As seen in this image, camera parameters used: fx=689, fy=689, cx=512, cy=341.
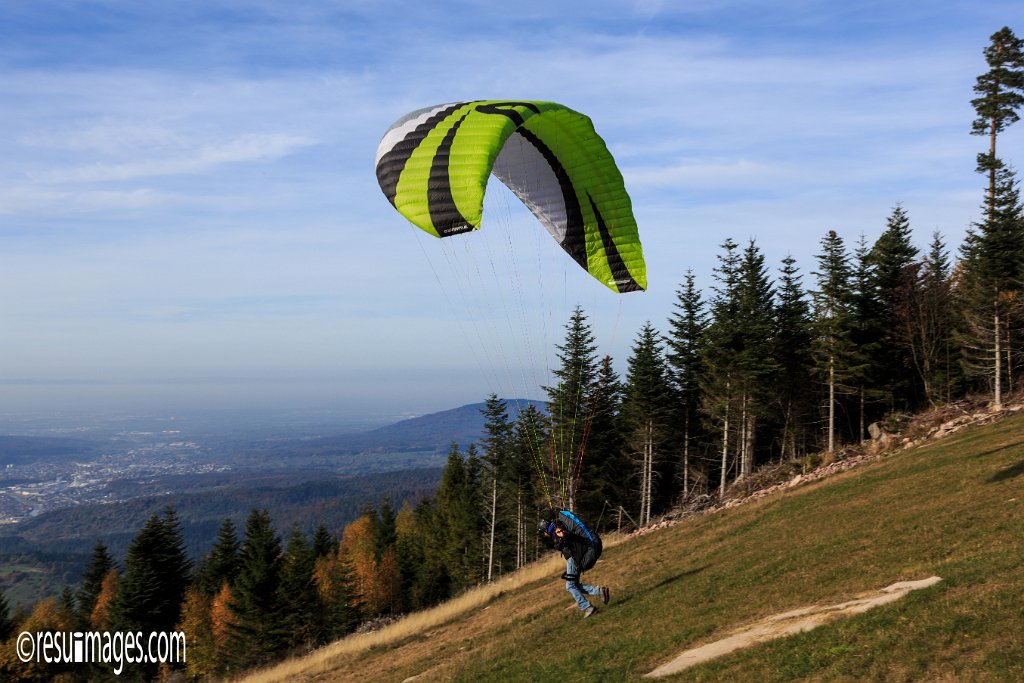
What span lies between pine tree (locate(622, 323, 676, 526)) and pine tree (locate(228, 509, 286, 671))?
22.8m

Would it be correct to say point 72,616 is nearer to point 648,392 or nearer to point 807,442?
point 648,392

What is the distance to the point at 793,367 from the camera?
42.0m

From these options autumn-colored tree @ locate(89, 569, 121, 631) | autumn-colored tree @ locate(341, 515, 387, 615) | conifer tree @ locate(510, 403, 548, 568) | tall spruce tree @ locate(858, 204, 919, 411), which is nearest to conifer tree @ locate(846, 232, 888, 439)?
tall spruce tree @ locate(858, 204, 919, 411)

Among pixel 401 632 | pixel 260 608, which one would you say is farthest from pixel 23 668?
pixel 401 632

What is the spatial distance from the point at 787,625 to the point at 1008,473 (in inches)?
380

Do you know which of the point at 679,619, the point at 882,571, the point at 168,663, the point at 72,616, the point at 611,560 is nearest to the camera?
the point at 882,571

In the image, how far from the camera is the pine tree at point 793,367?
40219mm

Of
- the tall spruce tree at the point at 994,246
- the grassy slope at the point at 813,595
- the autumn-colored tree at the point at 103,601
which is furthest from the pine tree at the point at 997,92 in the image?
the autumn-colored tree at the point at 103,601

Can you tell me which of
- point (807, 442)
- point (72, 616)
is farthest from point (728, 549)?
point (72, 616)

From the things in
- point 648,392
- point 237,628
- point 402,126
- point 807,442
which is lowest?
point 237,628

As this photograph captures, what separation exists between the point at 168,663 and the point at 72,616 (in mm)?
13940

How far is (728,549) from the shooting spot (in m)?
18.6

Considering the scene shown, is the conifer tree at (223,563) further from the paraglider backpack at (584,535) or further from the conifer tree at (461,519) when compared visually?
the paraglider backpack at (584,535)

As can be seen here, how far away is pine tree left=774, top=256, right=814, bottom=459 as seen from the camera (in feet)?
132
